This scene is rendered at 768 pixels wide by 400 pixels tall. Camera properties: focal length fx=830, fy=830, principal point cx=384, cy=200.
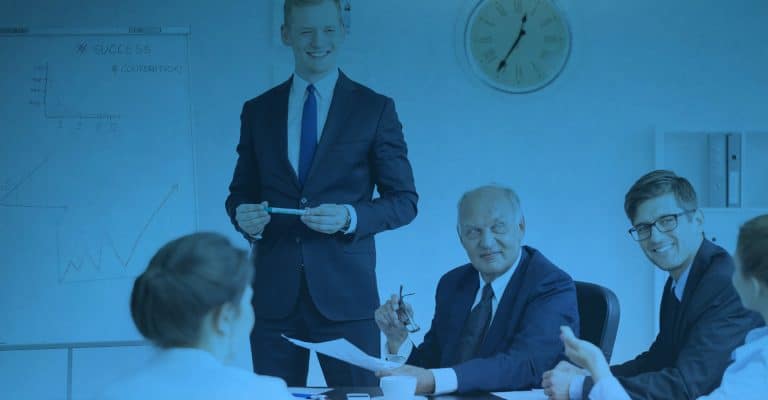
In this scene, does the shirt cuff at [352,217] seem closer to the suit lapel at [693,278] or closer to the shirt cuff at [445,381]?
the shirt cuff at [445,381]

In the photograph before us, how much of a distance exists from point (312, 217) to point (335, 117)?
45 centimetres

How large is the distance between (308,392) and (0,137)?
2721 millimetres

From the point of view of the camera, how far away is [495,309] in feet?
7.92

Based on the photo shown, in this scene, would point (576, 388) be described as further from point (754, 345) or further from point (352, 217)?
point (352, 217)

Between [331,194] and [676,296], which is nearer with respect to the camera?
[676,296]

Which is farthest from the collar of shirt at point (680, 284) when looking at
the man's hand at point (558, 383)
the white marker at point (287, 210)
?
the white marker at point (287, 210)

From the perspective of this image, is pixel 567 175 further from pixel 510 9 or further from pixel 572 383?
pixel 572 383

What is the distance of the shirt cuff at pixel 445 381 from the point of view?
2041 millimetres

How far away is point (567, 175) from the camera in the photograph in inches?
168

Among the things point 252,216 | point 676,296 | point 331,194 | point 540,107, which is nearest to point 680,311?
point 676,296

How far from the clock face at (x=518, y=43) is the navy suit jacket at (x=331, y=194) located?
135 cm

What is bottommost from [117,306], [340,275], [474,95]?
[117,306]

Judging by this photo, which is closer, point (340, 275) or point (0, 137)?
point (340, 275)

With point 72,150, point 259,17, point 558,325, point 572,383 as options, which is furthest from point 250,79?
point 572,383
